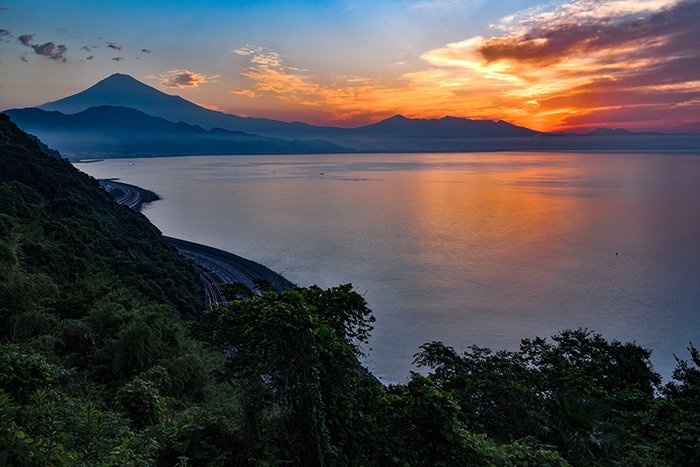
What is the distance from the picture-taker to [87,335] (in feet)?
42.8

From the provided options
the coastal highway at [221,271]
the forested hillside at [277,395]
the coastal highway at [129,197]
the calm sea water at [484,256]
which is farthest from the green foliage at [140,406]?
the coastal highway at [129,197]

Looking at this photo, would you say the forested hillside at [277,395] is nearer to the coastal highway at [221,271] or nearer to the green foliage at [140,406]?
the green foliage at [140,406]

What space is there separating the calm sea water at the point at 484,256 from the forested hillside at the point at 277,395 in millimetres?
12386

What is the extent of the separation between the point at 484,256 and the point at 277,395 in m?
52.9

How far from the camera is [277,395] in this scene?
647cm

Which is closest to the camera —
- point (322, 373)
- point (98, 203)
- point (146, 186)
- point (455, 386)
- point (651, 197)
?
point (322, 373)

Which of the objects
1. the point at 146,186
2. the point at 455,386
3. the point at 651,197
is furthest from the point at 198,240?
the point at 651,197

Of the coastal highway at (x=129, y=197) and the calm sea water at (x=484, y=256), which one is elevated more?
the coastal highway at (x=129, y=197)

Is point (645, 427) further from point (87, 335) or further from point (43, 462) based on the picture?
point (87, 335)

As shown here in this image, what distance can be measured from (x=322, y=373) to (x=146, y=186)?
523 ft

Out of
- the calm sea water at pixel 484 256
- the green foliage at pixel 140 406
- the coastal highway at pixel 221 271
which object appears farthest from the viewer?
the coastal highway at pixel 221 271

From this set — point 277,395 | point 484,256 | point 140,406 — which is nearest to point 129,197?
point 484,256

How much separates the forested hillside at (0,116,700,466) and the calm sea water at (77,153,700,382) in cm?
1239

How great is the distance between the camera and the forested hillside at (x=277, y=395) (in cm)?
618
